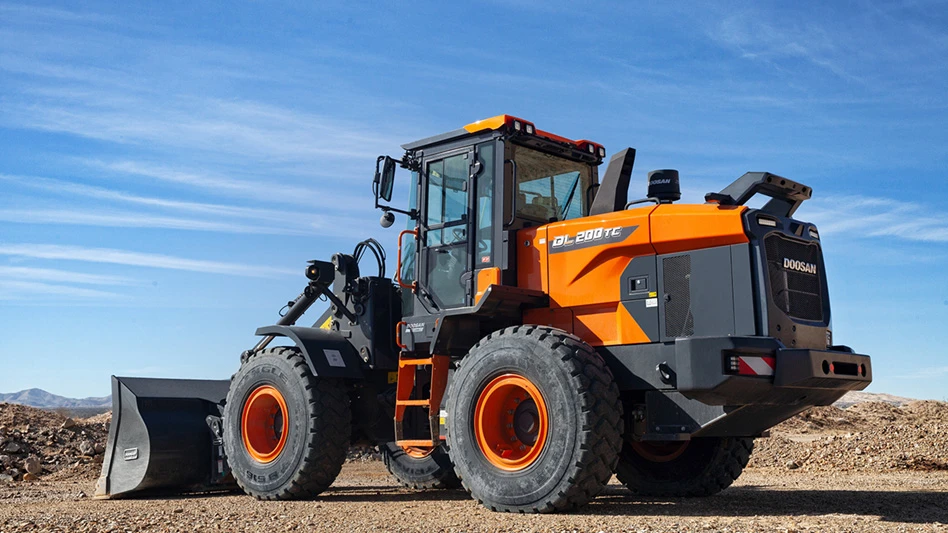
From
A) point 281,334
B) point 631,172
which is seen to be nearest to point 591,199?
point 631,172

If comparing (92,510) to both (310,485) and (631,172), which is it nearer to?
(310,485)

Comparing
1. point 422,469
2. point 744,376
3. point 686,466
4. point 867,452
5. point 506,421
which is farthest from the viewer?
point 867,452

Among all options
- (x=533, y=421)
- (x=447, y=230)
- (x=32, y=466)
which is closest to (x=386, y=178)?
(x=447, y=230)

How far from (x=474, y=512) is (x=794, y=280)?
11.2 ft

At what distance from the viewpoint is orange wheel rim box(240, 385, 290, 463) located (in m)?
10.2

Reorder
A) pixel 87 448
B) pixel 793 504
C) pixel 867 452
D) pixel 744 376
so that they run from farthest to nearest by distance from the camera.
Answer: 1. pixel 87 448
2. pixel 867 452
3. pixel 793 504
4. pixel 744 376

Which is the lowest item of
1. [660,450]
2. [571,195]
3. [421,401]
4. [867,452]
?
[867,452]

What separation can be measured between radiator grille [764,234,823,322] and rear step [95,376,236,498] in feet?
20.7

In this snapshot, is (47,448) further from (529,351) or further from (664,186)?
(664,186)

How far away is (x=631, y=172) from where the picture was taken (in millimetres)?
9234

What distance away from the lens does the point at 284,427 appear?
32.7ft

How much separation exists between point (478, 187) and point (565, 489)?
325 cm

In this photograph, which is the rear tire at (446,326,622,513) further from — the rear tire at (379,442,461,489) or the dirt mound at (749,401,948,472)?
the dirt mound at (749,401,948,472)

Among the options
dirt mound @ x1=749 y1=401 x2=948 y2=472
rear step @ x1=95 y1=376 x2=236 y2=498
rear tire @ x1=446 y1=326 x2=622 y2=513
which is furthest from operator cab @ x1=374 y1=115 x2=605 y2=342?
dirt mound @ x1=749 y1=401 x2=948 y2=472
